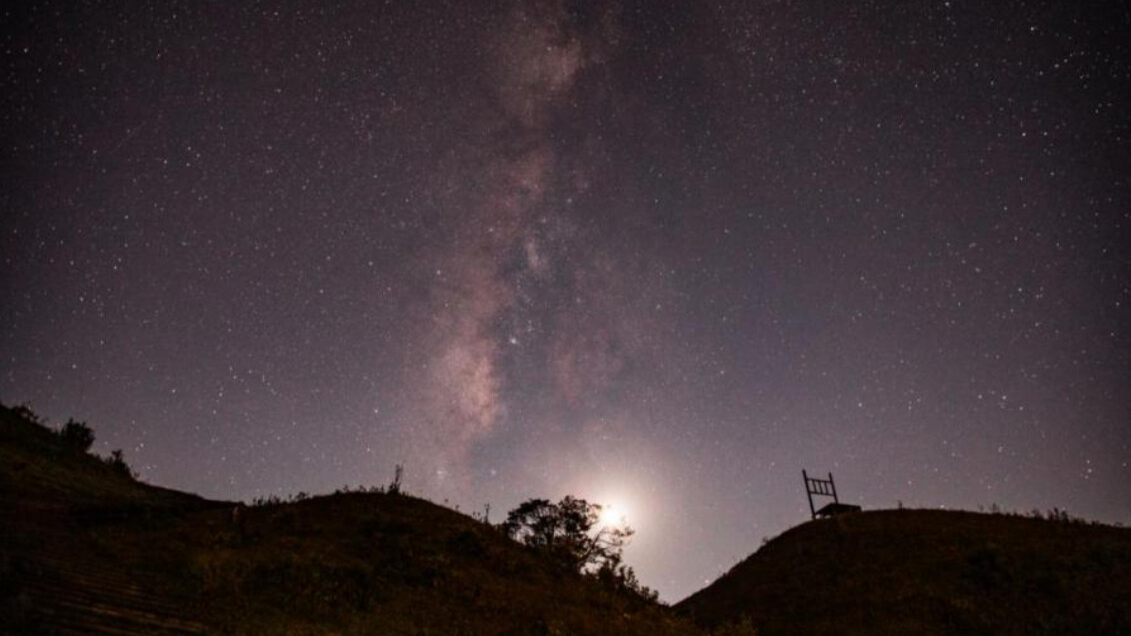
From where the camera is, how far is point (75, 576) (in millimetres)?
8781

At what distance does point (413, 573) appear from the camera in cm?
1683

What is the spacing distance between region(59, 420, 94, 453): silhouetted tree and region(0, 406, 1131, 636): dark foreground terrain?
0.94 metres

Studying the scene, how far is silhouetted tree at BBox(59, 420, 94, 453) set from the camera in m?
22.9

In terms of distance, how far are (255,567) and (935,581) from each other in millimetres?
27623

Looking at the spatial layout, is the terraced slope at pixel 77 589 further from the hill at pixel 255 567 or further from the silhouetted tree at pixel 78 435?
the silhouetted tree at pixel 78 435

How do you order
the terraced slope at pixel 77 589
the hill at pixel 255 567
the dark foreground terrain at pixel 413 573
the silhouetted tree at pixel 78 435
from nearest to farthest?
the terraced slope at pixel 77 589 → the hill at pixel 255 567 → the dark foreground terrain at pixel 413 573 → the silhouetted tree at pixel 78 435

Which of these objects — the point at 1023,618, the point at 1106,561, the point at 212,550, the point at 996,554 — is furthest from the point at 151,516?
the point at 1106,561

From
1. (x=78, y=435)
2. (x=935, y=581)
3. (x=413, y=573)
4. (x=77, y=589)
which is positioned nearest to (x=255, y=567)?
(x=413, y=573)

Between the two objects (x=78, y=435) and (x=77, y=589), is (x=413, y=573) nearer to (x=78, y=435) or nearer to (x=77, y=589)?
(x=77, y=589)

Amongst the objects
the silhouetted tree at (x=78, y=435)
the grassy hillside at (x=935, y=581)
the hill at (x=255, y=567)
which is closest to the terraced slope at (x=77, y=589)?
the hill at (x=255, y=567)

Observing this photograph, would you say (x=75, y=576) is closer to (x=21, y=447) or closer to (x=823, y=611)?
(x=21, y=447)

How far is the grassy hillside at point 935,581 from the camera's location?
2291 centimetres

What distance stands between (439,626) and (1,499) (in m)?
9.32

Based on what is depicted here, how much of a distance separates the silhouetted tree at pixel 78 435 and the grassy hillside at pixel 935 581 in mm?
27561
